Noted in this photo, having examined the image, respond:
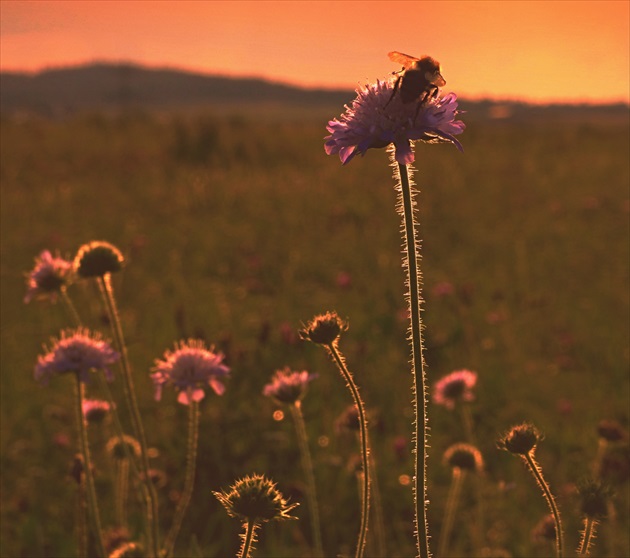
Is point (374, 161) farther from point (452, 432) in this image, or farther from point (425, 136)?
point (425, 136)

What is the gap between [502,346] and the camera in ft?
16.4

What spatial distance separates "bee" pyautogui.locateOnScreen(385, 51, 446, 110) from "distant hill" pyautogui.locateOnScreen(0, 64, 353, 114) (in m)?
143

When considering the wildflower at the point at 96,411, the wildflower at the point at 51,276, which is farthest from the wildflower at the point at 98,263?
the wildflower at the point at 96,411

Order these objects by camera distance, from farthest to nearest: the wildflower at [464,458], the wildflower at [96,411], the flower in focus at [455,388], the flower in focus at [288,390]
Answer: the flower in focus at [455,388], the wildflower at [96,411], the wildflower at [464,458], the flower in focus at [288,390]

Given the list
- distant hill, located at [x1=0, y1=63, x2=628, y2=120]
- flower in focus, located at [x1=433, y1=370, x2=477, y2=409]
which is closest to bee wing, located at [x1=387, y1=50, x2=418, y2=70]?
flower in focus, located at [x1=433, y1=370, x2=477, y2=409]

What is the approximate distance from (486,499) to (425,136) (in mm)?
2296

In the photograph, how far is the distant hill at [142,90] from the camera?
15162 cm

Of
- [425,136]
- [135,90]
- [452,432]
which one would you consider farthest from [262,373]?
[135,90]

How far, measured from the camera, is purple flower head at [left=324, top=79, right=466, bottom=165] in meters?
1.58

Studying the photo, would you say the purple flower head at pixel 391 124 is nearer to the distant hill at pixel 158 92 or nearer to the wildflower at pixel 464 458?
the wildflower at pixel 464 458

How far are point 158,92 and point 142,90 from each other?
4.51 meters

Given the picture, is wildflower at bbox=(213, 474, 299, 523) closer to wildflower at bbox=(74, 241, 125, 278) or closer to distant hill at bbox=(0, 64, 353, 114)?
wildflower at bbox=(74, 241, 125, 278)

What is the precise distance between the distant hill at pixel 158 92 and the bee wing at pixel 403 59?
134404 millimetres

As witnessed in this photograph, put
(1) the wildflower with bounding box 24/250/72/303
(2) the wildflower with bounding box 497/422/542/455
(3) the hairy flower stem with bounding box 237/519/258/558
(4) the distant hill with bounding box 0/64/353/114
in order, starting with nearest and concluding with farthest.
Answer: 1. (3) the hairy flower stem with bounding box 237/519/258/558
2. (2) the wildflower with bounding box 497/422/542/455
3. (1) the wildflower with bounding box 24/250/72/303
4. (4) the distant hill with bounding box 0/64/353/114
